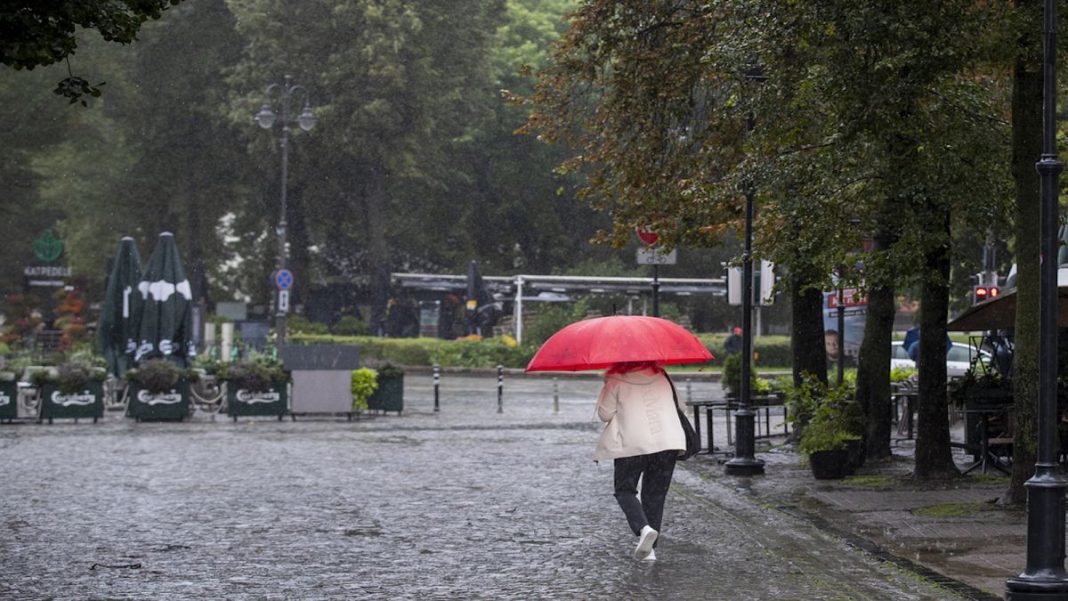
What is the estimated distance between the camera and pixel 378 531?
519 inches

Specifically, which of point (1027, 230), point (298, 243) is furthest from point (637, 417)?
point (298, 243)

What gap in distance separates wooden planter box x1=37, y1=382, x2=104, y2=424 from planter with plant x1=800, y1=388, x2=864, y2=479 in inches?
575

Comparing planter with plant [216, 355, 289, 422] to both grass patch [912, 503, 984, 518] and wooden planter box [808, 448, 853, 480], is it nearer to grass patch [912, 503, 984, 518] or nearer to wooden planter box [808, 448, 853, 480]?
wooden planter box [808, 448, 853, 480]

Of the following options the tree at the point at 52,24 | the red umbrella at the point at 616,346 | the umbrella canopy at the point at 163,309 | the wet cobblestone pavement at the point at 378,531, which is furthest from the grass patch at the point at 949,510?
the umbrella canopy at the point at 163,309

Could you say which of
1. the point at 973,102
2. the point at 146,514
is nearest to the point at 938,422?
the point at 973,102

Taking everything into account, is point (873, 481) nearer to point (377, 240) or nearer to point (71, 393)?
point (71, 393)

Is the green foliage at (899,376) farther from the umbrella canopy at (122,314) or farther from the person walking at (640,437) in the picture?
the person walking at (640,437)

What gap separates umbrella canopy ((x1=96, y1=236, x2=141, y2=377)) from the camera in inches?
1233

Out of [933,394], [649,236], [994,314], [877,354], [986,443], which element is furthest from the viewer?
[649,236]

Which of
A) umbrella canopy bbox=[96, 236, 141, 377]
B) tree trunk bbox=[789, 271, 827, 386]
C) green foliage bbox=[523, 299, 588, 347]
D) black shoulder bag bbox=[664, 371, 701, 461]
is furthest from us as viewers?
green foliage bbox=[523, 299, 588, 347]

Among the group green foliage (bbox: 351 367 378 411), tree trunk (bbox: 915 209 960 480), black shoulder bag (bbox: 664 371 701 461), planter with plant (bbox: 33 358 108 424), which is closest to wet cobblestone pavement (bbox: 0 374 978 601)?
black shoulder bag (bbox: 664 371 701 461)

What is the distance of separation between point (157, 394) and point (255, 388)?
Answer: 1719 mm

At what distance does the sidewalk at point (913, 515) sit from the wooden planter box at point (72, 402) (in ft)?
39.8

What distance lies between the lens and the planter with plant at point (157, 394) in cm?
2873
